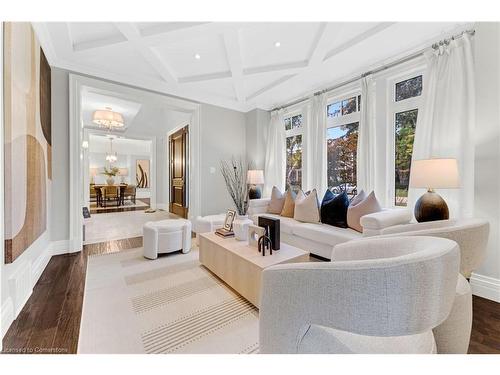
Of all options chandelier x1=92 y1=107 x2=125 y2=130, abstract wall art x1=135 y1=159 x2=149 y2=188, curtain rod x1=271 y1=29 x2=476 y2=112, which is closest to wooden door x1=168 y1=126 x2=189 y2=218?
chandelier x1=92 y1=107 x2=125 y2=130

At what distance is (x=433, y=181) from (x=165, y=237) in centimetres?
293

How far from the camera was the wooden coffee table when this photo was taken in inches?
67.1

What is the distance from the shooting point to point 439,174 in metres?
1.94

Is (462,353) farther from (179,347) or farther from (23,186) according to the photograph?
(23,186)

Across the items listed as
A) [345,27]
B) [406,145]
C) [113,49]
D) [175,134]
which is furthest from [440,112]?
[175,134]

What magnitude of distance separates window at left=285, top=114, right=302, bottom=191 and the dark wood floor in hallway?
2.96 meters

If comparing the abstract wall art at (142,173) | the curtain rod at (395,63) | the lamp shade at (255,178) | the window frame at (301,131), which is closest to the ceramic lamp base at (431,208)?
the curtain rod at (395,63)

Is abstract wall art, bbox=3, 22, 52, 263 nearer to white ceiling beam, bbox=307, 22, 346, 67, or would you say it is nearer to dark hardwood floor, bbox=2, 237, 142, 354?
dark hardwood floor, bbox=2, 237, 142, 354

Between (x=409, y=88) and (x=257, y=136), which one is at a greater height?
(x=409, y=88)

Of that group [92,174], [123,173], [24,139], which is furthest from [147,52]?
[92,174]

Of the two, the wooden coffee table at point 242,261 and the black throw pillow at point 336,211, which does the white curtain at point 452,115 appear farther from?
the wooden coffee table at point 242,261

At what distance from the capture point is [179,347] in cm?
133

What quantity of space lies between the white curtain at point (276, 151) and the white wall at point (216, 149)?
0.74 meters

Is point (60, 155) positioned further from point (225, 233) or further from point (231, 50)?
point (231, 50)
